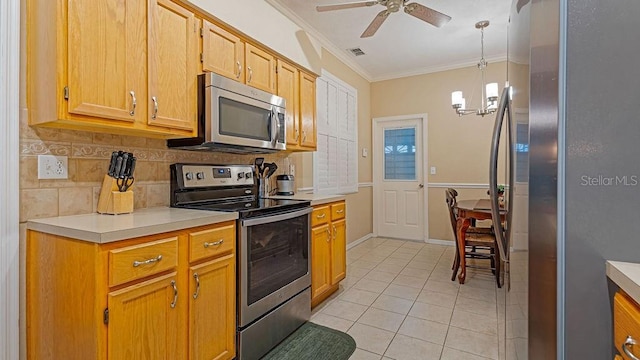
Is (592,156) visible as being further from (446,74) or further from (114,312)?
(446,74)

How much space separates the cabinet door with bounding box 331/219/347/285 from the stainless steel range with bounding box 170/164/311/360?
441mm

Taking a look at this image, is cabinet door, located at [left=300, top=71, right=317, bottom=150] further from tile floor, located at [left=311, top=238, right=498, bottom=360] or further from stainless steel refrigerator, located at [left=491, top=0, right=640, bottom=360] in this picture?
stainless steel refrigerator, located at [left=491, top=0, right=640, bottom=360]

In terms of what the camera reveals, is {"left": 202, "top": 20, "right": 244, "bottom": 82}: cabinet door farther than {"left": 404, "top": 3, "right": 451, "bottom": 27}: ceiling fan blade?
No

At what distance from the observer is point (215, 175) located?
2.35 meters

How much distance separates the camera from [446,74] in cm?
480

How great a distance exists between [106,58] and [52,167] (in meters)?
0.61

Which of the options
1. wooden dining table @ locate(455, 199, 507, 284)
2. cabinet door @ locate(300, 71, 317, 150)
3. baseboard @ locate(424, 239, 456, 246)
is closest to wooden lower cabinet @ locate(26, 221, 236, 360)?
cabinet door @ locate(300, 71, 317, 150)

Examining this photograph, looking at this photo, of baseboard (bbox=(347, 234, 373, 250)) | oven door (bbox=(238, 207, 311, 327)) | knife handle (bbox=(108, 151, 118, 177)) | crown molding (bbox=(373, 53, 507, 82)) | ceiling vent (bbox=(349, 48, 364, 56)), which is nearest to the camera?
knife handle (bbox=(108, 151, 118, 177))

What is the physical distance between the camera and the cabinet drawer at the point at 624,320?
642 mm

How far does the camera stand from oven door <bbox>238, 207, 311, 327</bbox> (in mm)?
1836

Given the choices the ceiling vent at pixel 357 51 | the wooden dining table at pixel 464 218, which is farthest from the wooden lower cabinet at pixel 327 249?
the ceiling vent at pixel 357 51

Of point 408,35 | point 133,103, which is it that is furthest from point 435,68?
point 133,103

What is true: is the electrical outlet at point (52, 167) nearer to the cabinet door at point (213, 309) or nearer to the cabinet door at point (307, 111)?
the cabinet door at point (213, 309)

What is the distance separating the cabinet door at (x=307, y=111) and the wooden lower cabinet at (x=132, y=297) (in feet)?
4.97
